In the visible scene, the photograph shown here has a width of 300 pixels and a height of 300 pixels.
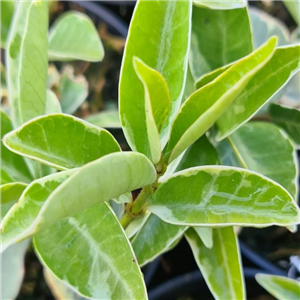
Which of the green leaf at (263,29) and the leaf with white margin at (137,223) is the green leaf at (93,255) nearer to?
the leaf with white margin at (137,223)

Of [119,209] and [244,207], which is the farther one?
[119,209]

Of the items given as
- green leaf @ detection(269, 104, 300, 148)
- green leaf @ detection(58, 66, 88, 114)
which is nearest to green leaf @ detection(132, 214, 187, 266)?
green leaf @ detection(269, 104, 300, 148)

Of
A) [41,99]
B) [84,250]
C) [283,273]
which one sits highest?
[41,99]

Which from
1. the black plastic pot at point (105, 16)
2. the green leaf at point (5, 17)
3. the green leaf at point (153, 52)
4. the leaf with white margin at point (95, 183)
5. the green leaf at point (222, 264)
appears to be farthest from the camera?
the black plastic pot at point (105, 16)

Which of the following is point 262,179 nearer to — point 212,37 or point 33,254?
point 212,37

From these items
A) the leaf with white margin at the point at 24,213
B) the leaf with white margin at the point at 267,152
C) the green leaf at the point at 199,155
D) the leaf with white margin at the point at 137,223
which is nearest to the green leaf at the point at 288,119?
the leaf with white margin at the point at 267,152

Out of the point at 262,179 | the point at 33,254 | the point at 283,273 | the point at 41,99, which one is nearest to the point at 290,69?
the point at 262,179

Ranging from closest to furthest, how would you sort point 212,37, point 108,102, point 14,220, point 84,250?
1. point 14,220
2. point 84,250
3. point 212,37
4. point 108,102
